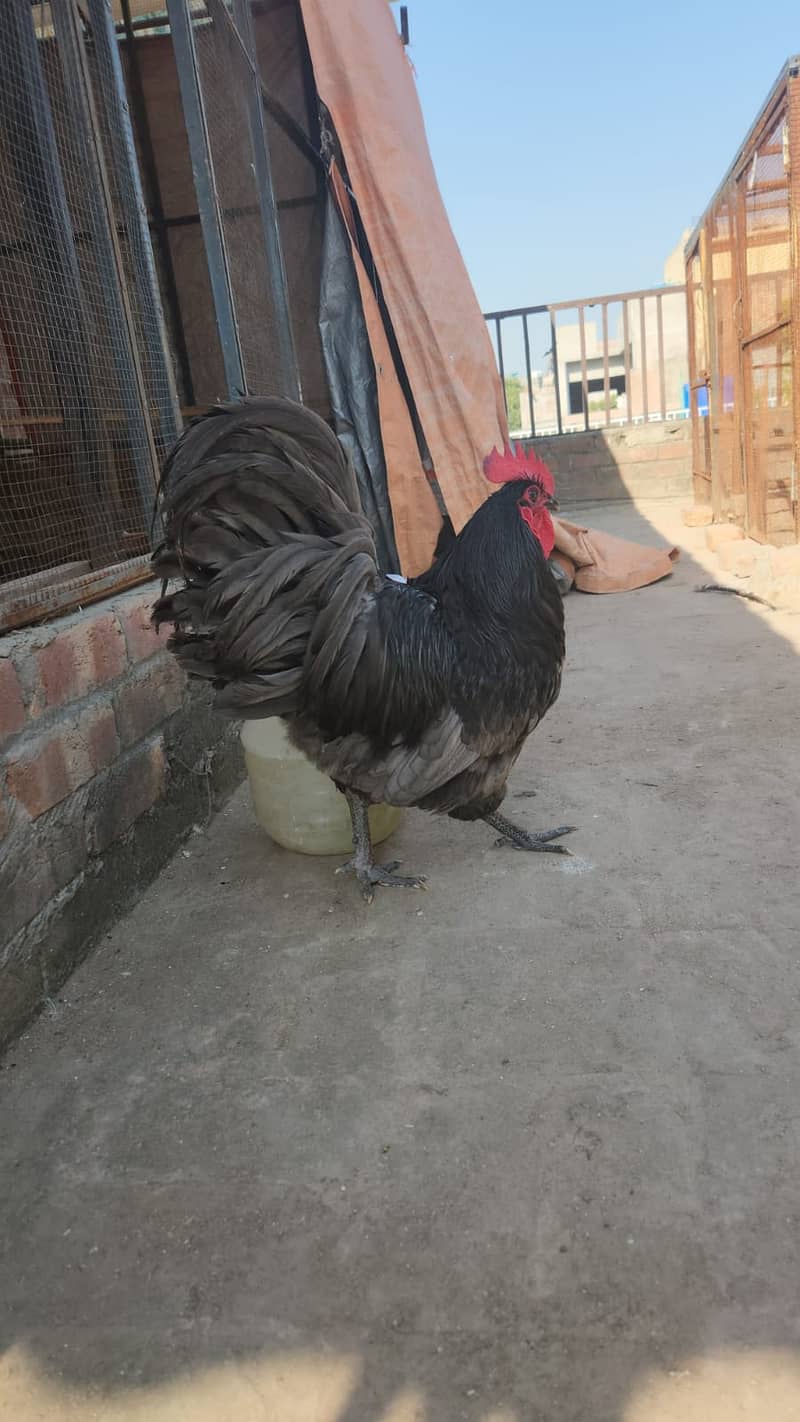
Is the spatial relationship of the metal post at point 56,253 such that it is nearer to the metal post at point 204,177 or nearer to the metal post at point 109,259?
the metal post at point 109,259

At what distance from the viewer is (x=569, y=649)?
5184 mm

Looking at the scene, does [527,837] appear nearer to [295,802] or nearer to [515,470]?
[295,802]

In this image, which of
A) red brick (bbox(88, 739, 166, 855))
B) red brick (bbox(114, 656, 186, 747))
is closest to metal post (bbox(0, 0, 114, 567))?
red brick (bbox(114, 656, 186, 747))

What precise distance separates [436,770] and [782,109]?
5727mm

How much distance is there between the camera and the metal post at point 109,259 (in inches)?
121

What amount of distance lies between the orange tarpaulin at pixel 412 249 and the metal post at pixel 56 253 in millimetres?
1719

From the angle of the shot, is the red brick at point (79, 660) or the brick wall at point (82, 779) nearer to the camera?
the brick wall at point (82, 779)

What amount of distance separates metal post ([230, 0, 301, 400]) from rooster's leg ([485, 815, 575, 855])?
8.65 ft

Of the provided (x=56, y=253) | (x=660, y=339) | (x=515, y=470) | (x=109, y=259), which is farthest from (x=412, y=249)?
(x=660, y=339)

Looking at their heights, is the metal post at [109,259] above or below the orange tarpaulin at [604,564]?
above

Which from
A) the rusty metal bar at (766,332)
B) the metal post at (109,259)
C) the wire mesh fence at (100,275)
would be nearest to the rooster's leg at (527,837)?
the wire mesh fence at (100,275)

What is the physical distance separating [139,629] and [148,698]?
0.24 metres

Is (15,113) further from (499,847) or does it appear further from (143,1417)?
(143,1417)

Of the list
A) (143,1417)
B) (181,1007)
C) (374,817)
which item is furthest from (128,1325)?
(374,817)
